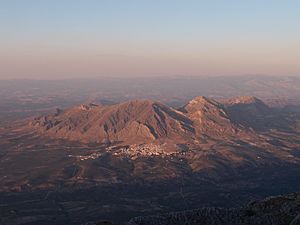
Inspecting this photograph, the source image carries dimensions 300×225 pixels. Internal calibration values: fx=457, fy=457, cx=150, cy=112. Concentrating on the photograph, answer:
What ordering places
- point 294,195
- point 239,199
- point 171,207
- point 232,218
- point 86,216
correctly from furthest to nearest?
point 239,199 → point 171,207 → point 86,216 → point 294,195 → point 232,218

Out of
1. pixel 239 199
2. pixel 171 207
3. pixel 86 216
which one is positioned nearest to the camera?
pixel 86 216

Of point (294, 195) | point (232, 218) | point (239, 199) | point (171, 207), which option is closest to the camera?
point (232, 218)

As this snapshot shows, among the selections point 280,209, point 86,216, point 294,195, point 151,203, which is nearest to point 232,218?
point 280,209

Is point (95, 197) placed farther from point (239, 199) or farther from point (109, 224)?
point (109, 224)

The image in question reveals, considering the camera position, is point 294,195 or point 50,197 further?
point 50,197

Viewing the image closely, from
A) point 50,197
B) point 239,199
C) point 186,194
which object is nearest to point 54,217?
point 50,197

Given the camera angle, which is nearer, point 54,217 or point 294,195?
point 294,195

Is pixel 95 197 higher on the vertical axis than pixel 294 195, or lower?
lower

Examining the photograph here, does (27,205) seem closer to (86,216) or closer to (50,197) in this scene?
(50,197)

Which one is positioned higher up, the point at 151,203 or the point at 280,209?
the point at 280,209
